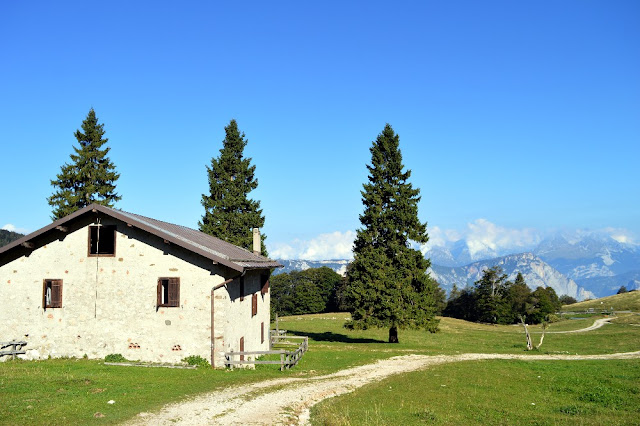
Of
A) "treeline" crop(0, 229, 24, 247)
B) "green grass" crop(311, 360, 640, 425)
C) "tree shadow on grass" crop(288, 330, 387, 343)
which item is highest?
"treeline" crop(0, 229, 24, 247)

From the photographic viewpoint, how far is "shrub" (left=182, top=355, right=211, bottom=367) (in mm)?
25156

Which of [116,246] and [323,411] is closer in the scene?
[323,411]

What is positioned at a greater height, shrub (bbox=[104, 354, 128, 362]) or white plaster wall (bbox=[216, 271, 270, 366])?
white plaster wall (bbox=[216, 271, 270, 366])

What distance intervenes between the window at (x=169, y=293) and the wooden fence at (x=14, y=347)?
26.5ft

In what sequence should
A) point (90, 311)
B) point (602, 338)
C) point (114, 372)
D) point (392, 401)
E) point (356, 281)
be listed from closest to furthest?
point (392, 401) < point (114, 372) < point (90, 311) < point (356, 281) < point (602, 338)

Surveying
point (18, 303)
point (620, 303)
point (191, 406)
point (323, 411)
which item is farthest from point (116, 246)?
point (620, 303)

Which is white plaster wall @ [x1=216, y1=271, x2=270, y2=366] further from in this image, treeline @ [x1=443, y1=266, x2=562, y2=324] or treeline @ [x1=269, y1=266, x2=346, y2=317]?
treeline @ [x1=269, y1=266, x2=346, y2=317]

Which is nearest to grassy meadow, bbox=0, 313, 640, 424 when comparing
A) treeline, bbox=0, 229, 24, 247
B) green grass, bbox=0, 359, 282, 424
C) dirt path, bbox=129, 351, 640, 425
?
green grass, bbox=0, 359, 282, 424

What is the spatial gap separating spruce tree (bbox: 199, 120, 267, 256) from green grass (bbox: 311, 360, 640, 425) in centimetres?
2885

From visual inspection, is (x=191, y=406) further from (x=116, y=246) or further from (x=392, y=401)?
(x=116, y=246)

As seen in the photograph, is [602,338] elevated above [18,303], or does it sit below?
below

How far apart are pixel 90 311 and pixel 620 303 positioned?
122024mm

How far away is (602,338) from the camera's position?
58.0 meters

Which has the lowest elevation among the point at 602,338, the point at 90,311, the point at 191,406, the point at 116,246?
the point at 602,338
